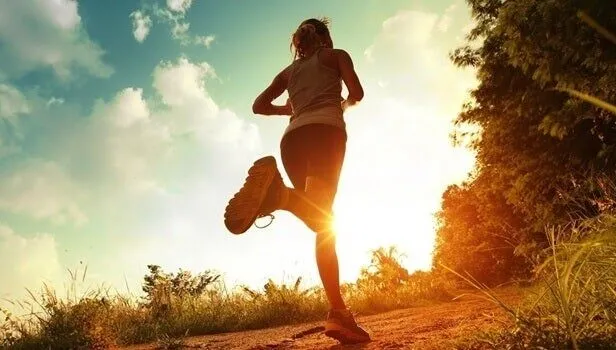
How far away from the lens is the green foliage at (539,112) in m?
7.40

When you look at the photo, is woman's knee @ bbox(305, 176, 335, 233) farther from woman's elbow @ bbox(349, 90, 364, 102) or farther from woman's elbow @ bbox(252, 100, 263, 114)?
woman's elbow @ bbox(252, 100, 263, 114)

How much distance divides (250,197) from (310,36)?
1330 mm

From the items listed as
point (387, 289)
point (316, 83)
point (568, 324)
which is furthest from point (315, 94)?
point (387, 289)

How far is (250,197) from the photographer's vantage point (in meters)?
2.79

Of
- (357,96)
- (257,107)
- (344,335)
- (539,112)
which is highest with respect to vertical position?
(539,112)

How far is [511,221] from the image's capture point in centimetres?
1336

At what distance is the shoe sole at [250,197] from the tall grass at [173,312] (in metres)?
1.46

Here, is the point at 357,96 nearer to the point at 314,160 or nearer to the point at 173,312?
the point at 314,160

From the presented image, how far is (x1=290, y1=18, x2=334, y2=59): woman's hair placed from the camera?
11.2 feet

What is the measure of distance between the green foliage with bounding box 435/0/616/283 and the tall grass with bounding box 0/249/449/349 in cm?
273

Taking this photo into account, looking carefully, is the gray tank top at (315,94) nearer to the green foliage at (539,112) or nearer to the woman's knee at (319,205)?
the woman's knee at (319,205)

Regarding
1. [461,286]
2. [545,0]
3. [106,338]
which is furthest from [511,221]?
[106,338]

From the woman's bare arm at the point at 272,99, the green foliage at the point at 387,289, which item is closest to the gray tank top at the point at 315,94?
the woman's bare arm at the point at 272,99

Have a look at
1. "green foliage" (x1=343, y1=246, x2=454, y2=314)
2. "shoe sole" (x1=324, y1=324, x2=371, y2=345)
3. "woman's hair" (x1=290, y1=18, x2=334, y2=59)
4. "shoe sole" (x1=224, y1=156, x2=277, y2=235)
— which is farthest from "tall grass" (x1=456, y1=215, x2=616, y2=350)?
"green foliage" (x1=343, y1=246, x2=454, y2=314)
